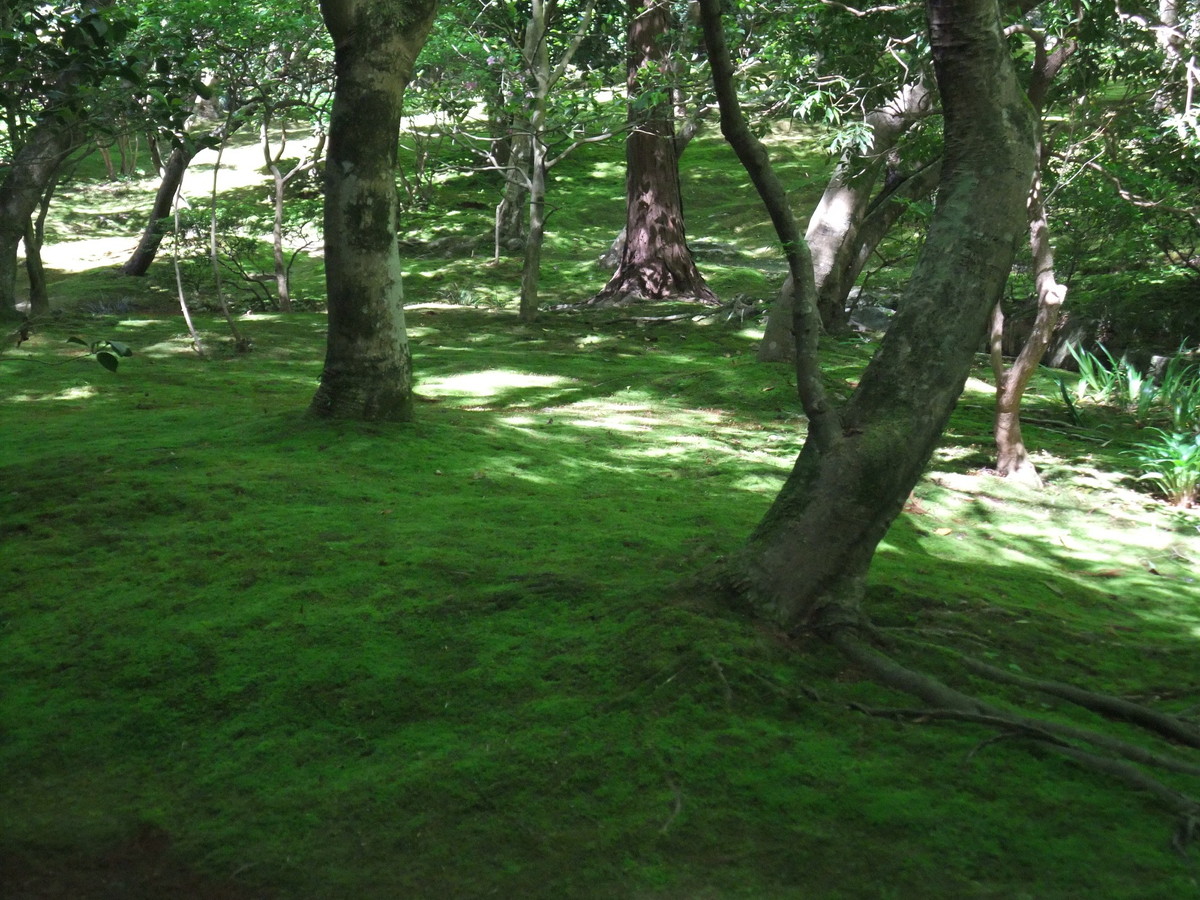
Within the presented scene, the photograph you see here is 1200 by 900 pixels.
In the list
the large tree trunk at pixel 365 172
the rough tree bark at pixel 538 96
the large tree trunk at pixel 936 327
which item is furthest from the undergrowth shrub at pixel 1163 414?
the rough tree bark at pixel 538 96

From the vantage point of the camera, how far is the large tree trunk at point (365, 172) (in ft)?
18.5

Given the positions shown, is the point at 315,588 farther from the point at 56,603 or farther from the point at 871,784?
the point at 871,784

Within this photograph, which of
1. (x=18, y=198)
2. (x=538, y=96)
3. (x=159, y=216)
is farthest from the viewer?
(x=159, y=216)

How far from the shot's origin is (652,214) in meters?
14.5

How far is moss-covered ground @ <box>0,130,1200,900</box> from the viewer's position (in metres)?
2.31

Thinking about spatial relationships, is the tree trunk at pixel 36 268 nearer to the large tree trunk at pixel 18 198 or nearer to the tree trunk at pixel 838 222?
the large tree trunk at pixel 18 198

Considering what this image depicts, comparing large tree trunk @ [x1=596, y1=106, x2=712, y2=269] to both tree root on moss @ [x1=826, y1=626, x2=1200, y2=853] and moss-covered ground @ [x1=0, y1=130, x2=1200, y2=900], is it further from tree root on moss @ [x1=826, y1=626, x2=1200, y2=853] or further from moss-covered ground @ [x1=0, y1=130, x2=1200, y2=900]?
tree root on moss @ [x1=826, y1=626, x2=1200, y2=853]

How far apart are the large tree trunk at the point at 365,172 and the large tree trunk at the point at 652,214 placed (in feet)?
28.8

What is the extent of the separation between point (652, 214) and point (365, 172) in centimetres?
922

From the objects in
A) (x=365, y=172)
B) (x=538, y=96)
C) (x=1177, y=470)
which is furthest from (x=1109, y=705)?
(x=538, y=96)

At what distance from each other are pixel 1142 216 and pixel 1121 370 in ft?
5.28

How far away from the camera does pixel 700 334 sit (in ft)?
41.6

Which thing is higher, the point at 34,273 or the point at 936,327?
the point at 936,327

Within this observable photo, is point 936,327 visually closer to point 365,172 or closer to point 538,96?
point 365,172
